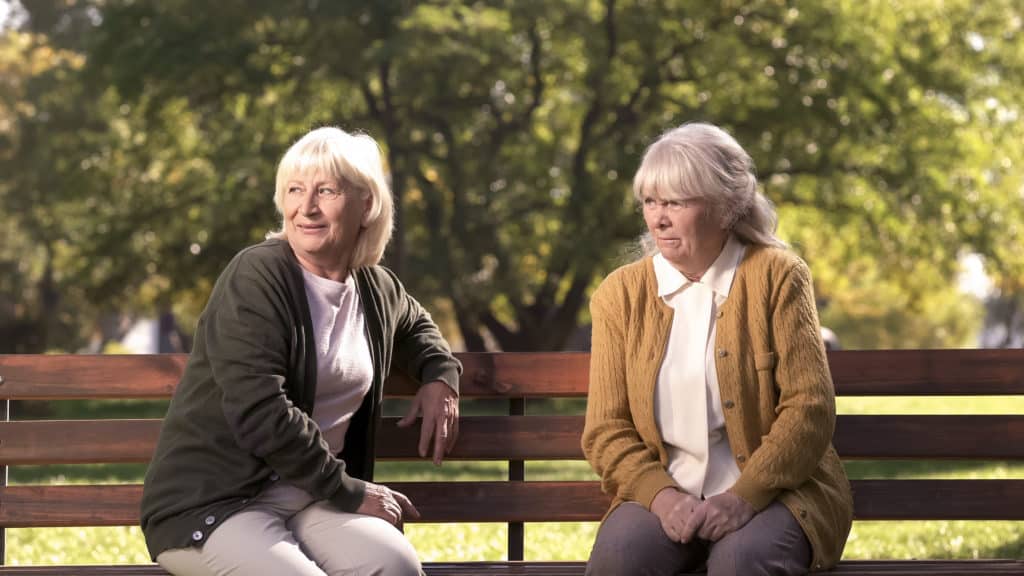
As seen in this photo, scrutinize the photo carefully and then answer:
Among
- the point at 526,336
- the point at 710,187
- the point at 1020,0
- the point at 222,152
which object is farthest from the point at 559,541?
the point at 1020,0

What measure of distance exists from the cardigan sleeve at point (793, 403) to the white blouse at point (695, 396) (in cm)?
12

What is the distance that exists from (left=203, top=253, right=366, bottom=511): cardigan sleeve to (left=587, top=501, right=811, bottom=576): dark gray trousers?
718mm

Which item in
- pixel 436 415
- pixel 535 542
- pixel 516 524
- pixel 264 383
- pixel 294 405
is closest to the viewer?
pixel 264 383

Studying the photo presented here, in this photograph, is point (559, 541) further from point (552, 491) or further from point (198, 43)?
point (198, 43)

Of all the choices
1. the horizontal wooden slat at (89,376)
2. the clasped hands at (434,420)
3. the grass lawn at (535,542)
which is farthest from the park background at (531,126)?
the clasped hands at (434,420)

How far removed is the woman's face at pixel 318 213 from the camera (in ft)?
12.8

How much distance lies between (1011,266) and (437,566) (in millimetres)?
19793

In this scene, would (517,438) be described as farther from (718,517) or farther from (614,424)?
(718,517)

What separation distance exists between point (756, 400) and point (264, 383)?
137 centimetres

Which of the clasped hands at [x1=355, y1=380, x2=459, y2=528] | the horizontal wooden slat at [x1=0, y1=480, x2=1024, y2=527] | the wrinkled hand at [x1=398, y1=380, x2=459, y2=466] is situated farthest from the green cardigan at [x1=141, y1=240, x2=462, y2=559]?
the horizontal wooden slat at [x1=0, y1=480, x2=1024, y2=527]

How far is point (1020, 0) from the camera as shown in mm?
23781

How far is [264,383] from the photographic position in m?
3.68

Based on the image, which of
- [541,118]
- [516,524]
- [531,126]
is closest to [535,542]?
[516,524]

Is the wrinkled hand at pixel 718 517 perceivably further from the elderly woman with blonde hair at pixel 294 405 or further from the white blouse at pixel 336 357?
the white blouse at pixel 336 357
